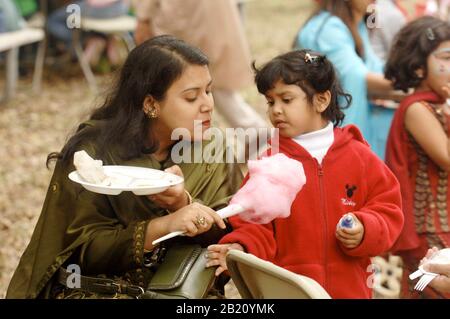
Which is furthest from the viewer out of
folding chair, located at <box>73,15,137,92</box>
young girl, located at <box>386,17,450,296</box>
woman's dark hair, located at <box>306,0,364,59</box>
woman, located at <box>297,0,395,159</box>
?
folding chair, located at <box>73,15,137,92</box>

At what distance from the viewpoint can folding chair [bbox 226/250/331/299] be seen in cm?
195

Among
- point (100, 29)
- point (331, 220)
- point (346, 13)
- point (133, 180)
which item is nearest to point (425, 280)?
point (331, 220)

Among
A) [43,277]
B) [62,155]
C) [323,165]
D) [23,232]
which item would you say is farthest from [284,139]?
[23,232]

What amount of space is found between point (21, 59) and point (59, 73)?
48 cm

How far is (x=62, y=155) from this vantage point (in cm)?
276

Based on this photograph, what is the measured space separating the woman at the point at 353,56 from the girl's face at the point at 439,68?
533 millimetres

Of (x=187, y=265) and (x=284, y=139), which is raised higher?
(x=284, y=139)

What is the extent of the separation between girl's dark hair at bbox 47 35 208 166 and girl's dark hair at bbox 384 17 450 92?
43.3 inches

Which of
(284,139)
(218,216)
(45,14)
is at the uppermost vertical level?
(45,14)

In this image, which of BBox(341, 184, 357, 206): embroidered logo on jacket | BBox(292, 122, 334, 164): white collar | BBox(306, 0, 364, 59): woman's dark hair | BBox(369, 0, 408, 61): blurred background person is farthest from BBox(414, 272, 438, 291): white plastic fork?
BBox(369, 0, 408, 61): blurred background person

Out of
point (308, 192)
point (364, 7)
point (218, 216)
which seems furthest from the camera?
point (364, 7)

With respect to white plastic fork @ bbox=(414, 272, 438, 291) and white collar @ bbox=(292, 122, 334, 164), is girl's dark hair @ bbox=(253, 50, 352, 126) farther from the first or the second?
white plastic fork @ bbox=(414, 272, 438, 291)
